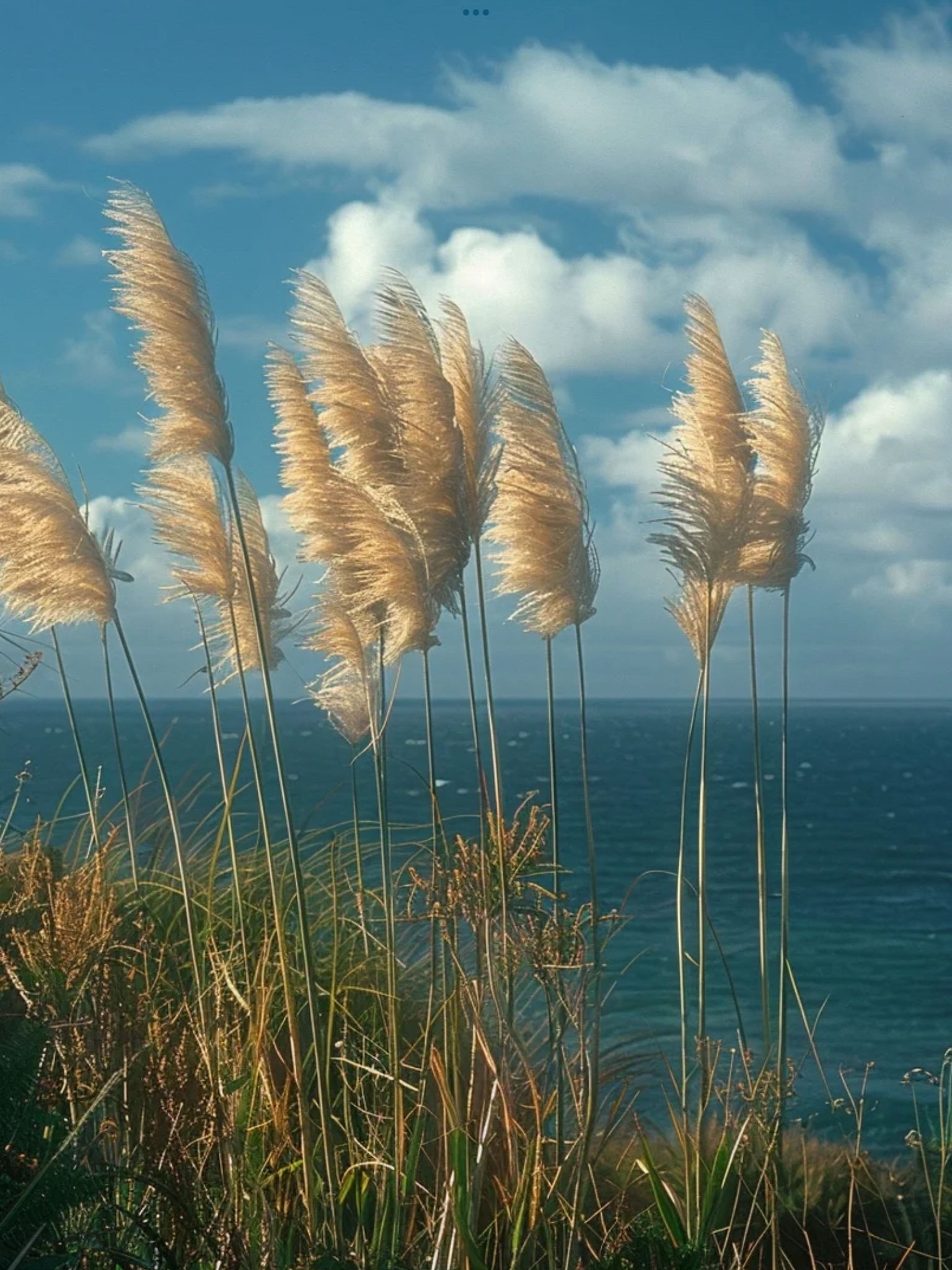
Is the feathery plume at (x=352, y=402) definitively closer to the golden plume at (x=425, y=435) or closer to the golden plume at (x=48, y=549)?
the golden plume at (x=425, y=435)

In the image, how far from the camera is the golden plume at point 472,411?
3.53 m

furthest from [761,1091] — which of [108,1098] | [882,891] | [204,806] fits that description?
[204,806]

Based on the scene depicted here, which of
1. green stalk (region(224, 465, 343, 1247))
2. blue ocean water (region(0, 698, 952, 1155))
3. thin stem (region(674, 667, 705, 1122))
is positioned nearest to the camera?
green stalk (region(224, 465, 343, 1247))

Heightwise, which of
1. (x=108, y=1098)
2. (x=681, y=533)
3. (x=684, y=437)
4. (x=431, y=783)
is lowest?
(x=108, y=1098)

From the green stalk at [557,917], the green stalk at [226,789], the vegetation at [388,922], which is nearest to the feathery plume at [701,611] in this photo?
the vegetation at [388,922]

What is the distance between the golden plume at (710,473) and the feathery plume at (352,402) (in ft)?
3.18

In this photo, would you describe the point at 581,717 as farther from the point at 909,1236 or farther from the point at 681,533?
the point at 909,1236

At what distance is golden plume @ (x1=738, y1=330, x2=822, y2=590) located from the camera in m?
4.20

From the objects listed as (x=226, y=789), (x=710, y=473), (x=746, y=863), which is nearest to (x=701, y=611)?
(x=710, y=473)

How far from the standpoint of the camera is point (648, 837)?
30531 mm

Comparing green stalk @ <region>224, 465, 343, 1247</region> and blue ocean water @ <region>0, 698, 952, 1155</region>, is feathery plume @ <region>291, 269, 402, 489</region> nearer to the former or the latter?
green stalk @ <region>224, 465, 343, 1247</region>

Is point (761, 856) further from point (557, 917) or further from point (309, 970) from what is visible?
point (309, 970)

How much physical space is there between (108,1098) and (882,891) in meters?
23.4

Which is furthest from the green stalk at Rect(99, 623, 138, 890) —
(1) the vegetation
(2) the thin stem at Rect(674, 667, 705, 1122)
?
(2) the thin stem at Rect(674, 667, 705, 1122)
